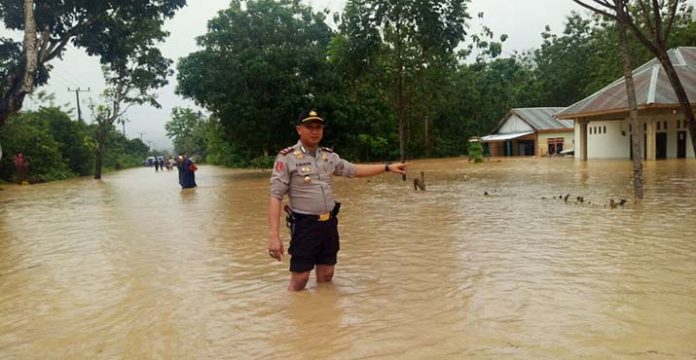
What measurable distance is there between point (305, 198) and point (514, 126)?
158 feet

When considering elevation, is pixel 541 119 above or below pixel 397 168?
above

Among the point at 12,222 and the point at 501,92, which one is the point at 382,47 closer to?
the point at 12,222

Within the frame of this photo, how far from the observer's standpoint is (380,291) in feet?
16.8

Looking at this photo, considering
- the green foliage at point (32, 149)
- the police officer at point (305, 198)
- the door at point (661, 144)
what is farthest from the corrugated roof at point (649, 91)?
the green foliage at point (32, 149)

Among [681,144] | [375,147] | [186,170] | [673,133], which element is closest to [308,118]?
[186,170]

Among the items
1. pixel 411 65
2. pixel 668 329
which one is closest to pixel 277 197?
pixel 668 329

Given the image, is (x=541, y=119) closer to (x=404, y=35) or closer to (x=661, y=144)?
(x=661, y=144)

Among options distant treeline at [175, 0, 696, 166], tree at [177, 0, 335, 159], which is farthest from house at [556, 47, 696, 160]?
tree at [177, 0, 335, 159]

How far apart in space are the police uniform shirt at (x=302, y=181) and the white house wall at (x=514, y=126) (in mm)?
45916

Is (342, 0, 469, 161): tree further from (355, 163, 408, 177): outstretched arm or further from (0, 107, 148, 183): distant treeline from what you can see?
(0, 107, 148, 183): distant treeline

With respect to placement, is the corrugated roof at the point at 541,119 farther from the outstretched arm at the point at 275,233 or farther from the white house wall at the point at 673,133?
the outstretched arm at the point at 275,233

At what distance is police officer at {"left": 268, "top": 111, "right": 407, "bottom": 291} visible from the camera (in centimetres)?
470

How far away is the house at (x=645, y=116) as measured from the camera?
92.6 ft

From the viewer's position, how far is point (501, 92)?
55.0 meters
